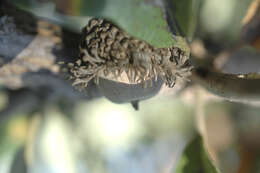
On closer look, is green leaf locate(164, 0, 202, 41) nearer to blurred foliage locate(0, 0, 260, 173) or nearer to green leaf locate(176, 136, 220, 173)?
blurred foliage locate(0, 0, 260, 173)

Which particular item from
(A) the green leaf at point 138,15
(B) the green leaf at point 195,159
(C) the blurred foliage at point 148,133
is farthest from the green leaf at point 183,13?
(B) the green leaf at point 195,159

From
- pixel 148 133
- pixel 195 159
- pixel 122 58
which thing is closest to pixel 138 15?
pixel 122 58

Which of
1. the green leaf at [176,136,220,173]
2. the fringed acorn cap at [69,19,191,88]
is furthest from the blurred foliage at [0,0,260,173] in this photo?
the fringed acorn cap at [69,19,191,88]

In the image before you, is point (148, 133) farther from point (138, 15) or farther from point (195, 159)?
point (138, 15)

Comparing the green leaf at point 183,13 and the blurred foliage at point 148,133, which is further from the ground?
the green leaf at point 183,13

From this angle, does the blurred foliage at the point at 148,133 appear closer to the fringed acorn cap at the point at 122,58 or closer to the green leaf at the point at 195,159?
the green leaf at the point at 195,159

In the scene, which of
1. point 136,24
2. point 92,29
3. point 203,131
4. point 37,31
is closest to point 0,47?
point 37,31
